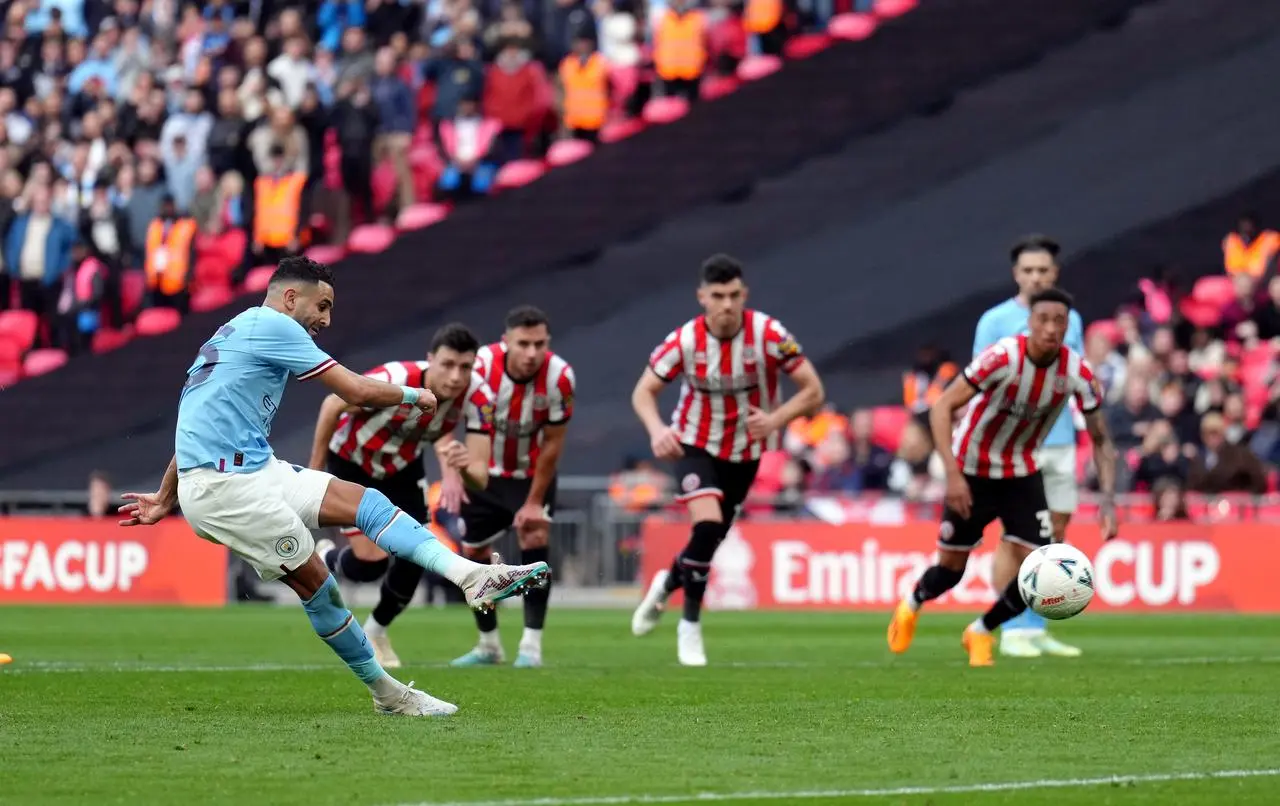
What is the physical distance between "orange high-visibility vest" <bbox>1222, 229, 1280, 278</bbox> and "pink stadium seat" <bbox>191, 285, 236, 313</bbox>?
12.1 m

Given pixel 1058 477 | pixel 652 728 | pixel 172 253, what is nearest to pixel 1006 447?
pixel 1058 477

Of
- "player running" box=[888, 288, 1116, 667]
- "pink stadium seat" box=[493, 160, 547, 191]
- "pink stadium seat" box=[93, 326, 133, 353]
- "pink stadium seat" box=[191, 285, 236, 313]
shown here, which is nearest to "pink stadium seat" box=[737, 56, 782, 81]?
"pink stadium seat" box=[493, 160, 547, 191]

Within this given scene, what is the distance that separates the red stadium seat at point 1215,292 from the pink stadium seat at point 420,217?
9518 millimetres

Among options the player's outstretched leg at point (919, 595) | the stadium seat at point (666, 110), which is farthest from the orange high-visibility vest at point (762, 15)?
the player's outstretched leg at point (919, 595)

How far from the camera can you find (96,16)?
3306 cm

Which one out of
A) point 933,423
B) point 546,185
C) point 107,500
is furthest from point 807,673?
point 546,185

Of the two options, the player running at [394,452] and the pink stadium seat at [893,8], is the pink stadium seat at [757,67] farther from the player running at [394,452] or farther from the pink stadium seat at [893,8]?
the player running at [394,452]

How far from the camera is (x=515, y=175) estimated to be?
91.5 feet

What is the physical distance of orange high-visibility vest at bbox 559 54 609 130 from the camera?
27.4 m

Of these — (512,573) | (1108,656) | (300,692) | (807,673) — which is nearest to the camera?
(512,573)

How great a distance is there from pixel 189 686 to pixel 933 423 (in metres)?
4.37

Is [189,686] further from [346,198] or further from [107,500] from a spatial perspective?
[346,198]

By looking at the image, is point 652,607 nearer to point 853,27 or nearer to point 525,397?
point 525,397

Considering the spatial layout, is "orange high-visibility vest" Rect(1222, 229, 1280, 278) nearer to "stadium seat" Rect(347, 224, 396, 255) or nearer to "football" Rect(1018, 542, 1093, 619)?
"stadium seat" Rect(347, 224, 396, 255)
